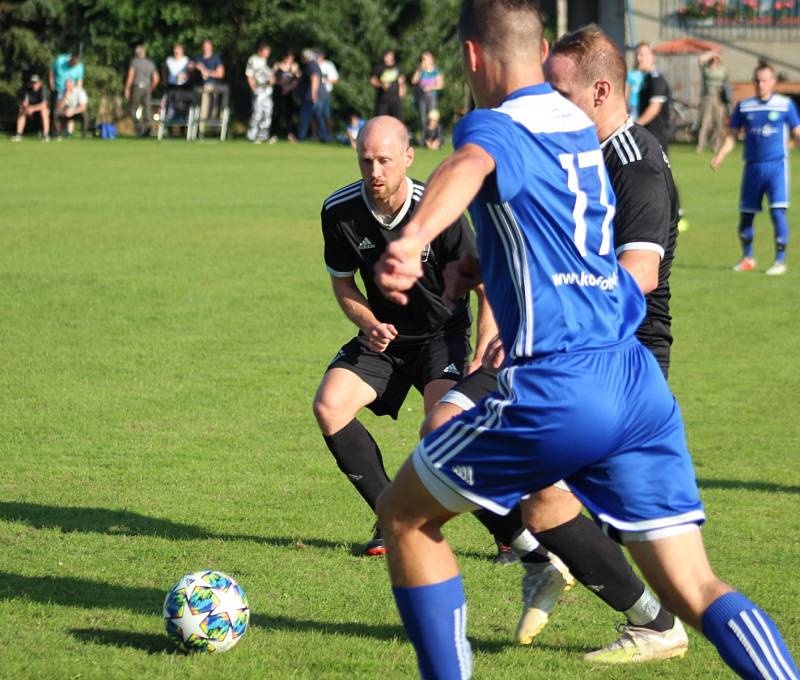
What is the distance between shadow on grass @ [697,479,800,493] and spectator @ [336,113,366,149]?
28.0 meters

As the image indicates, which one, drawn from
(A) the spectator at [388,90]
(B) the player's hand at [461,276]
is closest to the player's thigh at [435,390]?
(B) the player's hand at [461,276]

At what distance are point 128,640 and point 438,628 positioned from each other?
5.23 ft

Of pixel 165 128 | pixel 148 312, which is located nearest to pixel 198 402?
pixel 148 312

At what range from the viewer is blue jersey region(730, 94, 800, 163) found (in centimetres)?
1558

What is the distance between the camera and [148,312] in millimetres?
12070

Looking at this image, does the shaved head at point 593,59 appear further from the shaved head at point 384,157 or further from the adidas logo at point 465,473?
the adidas logo at point 465,473

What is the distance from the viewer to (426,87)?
111ft

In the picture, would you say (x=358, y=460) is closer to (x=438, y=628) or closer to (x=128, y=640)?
(x=128, y=640)

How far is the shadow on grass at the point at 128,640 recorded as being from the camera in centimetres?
475

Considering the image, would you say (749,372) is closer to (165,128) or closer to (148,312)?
(148,312)

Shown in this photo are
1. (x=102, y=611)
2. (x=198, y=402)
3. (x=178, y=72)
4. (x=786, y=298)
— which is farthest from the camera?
(x=178, y=72)

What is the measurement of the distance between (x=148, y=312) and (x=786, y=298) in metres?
6.65

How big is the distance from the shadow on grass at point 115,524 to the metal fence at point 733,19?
37.9m

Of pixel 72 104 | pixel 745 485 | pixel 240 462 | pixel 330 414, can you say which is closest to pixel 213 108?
pixel 72 104
